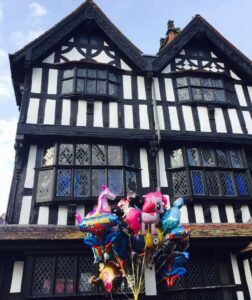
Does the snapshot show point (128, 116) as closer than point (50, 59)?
Yes

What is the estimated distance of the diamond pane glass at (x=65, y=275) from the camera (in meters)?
6.91

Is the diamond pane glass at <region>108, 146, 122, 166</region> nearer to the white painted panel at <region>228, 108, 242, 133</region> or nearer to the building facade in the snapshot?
the building facade

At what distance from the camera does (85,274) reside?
723 centimetres

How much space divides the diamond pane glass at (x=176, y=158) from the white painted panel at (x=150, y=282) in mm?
3466

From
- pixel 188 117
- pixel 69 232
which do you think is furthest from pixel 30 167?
pixel 188 117

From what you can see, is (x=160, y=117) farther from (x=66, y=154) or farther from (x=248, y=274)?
(x=248, y=274)

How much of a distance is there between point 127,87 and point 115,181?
3.81 metres

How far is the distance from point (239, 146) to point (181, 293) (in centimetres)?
524

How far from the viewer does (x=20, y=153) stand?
8.48 metres

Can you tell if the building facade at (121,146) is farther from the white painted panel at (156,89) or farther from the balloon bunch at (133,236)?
the balloon bunch at (133,236)

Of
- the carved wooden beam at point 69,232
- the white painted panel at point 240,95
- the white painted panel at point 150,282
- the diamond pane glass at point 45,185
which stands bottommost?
the white painted panel at point 150,282

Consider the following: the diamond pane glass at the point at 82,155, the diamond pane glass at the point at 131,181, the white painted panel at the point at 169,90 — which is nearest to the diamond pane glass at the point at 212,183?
the diamond pane glass at the point at 131,181

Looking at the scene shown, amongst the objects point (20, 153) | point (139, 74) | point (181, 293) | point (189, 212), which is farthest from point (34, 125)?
point (181, 293)

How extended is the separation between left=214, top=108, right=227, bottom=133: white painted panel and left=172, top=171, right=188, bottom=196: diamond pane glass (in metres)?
2.32
